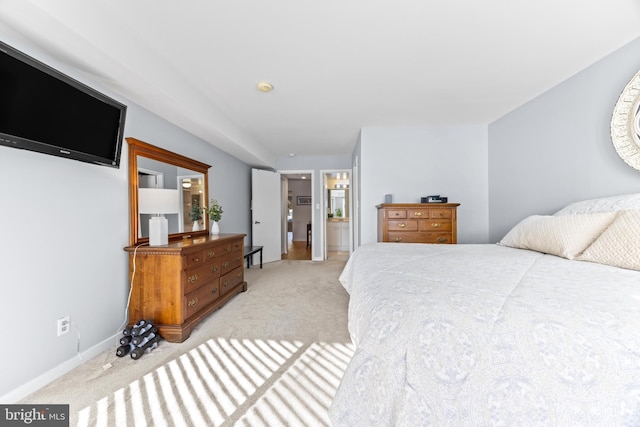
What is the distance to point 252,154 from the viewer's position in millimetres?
4312

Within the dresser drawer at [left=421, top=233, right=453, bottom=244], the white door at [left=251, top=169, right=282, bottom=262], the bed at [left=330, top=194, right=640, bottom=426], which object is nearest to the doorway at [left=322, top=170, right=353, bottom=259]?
the white door at [left=251, top=169, right=282, bottom=262]

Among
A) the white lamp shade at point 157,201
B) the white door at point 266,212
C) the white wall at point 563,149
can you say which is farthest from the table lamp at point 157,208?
the white wall at point 563,149

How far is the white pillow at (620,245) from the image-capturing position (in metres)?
1.24

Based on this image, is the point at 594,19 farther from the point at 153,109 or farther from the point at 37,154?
the point at 37,154

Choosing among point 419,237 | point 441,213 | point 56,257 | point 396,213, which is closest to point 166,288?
point 56,257

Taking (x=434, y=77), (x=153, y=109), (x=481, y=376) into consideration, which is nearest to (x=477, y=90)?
(x=434, y=77)

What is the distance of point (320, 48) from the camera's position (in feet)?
6.41

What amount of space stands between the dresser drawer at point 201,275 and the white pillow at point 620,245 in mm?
2795

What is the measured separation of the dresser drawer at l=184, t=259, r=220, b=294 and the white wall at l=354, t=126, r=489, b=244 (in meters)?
2.15

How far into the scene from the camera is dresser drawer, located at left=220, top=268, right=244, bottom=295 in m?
2.87

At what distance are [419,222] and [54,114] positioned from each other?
137 inches

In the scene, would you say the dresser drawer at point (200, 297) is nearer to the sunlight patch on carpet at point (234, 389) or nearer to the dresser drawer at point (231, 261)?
the dresser drawer at point (231, 261)

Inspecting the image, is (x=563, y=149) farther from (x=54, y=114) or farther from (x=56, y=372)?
(x=56, y=372)

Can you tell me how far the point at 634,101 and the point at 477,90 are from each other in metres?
1.14
